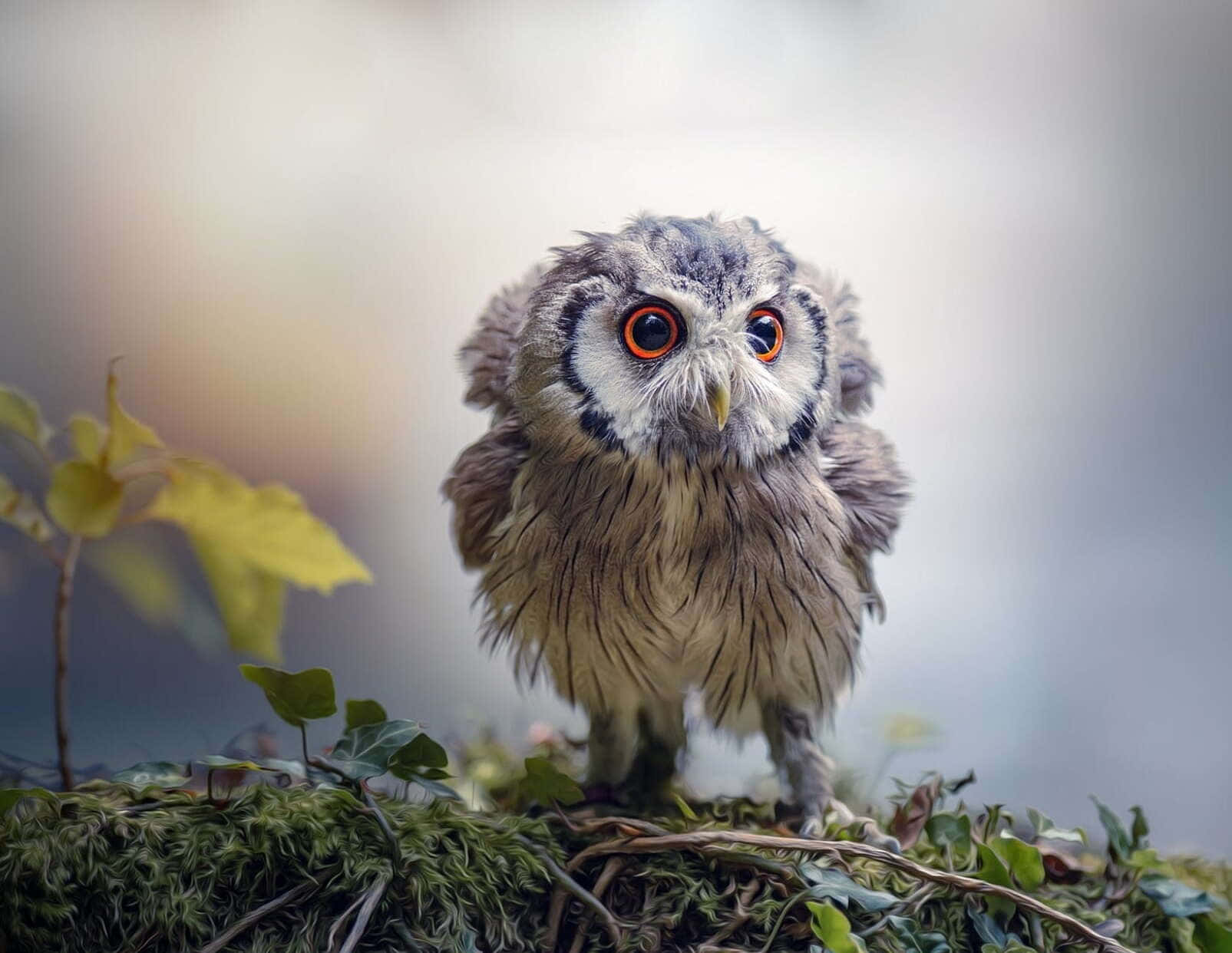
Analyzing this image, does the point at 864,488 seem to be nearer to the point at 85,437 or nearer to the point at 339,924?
the point at 339,924

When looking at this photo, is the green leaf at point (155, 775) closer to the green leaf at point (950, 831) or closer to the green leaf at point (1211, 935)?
the green leaf at point (950, 831)

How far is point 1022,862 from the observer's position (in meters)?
0.83

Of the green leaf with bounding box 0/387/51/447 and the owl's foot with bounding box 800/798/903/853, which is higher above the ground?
the green leaf with bounding box 0/387/51/447

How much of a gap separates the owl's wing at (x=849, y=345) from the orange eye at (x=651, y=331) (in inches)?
8.2

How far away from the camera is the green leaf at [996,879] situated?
2.66ft

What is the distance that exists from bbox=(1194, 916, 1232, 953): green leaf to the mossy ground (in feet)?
0.39

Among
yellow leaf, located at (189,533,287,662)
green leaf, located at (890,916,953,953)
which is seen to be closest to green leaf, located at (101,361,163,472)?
yellow leaf, located at (189,533,287,662)

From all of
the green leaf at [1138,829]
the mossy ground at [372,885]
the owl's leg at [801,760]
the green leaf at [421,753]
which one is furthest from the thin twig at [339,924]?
the green leaf at [1138,829]

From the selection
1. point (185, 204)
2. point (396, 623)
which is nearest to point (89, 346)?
point (185, 204)

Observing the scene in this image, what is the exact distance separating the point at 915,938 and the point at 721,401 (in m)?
0.46

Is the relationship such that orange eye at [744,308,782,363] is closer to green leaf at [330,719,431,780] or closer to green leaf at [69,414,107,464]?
green leaf at [330,719,431,780]

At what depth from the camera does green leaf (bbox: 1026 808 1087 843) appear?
91 centimetres

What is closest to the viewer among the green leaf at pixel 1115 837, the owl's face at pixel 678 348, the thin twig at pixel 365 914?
the thin twig at pixel 365 914

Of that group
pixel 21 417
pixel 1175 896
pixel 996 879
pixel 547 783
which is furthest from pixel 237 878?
pixel 1175 896
